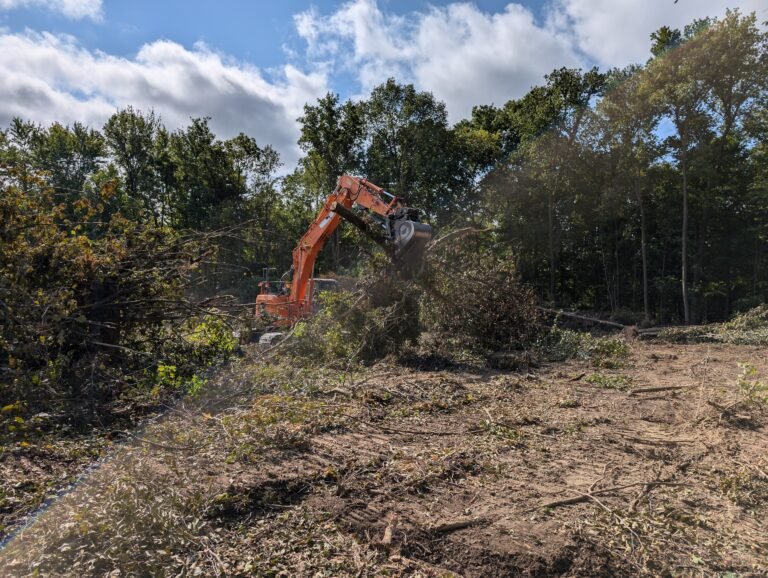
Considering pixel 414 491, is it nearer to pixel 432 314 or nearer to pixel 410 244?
pixel 410 244

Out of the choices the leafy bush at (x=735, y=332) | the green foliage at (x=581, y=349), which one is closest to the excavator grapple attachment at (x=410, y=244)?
the green foliage at (x=581, y=349)

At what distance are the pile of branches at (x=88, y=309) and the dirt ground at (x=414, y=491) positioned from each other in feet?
2.55

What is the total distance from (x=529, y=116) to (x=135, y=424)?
86.5 ft

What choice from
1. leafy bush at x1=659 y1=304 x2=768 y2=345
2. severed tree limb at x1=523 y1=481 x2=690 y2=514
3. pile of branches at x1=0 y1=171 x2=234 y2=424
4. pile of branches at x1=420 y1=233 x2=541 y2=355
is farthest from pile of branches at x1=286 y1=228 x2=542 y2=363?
leafy bush at x1=659 y1=304 x2=768 y2=345

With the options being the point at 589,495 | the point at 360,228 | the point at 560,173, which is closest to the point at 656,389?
the point at 589,495

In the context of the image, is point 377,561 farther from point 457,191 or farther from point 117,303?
point 457,191

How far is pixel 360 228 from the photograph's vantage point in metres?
9.90

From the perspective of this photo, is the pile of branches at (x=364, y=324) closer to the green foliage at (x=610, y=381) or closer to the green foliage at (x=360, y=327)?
the green foliage at (x=360, y=327)

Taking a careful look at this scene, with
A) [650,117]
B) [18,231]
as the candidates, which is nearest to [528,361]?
[18,231]

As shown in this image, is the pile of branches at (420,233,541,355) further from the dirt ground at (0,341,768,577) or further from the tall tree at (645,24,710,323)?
the tall tree at (645,24,710,323)

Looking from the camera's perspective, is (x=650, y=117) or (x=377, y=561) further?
(x=650, y=117)

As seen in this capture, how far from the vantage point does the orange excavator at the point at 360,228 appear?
9148mm

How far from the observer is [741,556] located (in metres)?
2.95

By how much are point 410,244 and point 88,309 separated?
504 cm
